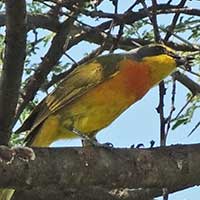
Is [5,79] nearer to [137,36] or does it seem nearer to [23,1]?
[23,1]

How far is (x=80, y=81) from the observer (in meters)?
4.69

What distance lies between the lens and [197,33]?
4672 mm

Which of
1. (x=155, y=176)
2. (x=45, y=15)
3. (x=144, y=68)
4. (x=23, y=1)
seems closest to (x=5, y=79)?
(x=23, y=1)

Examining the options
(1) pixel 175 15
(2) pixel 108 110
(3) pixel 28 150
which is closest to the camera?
(3) pixel 28 150

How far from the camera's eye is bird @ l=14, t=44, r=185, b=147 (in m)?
4.47

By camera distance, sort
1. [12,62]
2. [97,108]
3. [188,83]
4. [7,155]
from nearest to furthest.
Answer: [7,155]
[12,62]
[97,108]
[188,83]

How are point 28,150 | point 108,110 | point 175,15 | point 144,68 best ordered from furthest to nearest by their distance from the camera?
point 144,68
point 108,110
point 175,15
point 28,150

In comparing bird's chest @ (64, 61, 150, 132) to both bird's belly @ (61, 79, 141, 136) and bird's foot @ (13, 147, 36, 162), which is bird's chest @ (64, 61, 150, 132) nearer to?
bird's belly @ (61, 79, 141, 136)

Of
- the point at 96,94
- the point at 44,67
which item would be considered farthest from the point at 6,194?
Answer: the point at 96,94

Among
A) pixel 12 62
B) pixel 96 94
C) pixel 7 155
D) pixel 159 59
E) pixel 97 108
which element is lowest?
pixel 7 155

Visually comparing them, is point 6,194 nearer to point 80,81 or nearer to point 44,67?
point 44,67

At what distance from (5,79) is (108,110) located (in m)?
1.09

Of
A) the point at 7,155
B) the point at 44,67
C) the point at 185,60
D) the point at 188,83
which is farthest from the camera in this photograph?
the point at 188,83

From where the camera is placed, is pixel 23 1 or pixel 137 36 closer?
pixel 23 1
